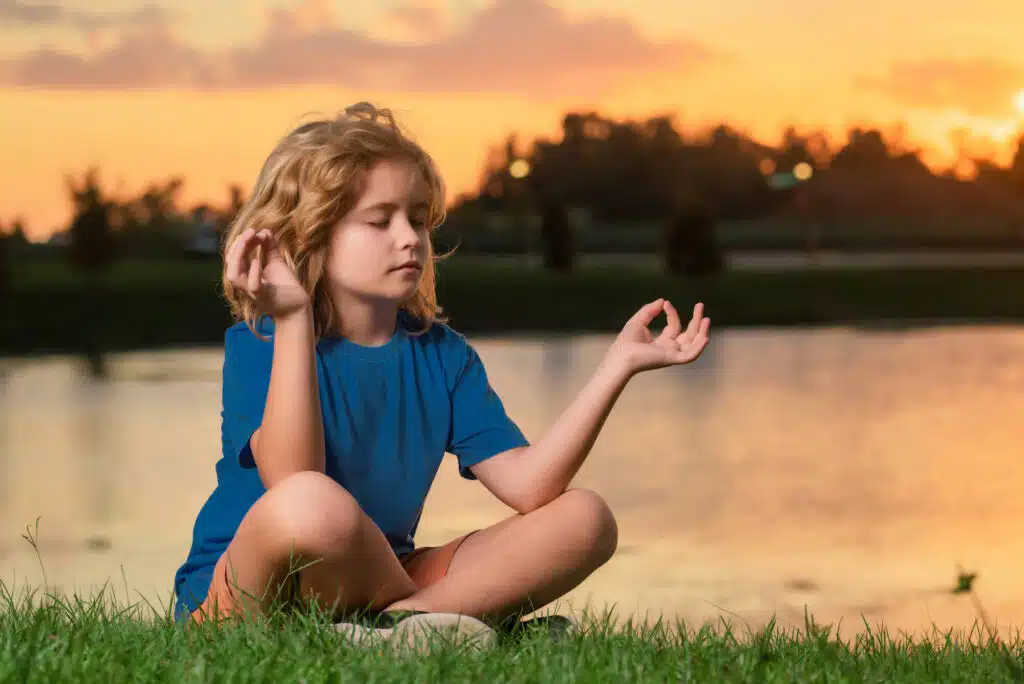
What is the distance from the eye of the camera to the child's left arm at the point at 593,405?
10.9ft

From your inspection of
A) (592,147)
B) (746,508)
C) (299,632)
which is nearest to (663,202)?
(592,147)

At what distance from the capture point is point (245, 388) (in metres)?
3.34

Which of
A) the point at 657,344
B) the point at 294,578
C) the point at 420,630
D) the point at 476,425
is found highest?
the point at 657,344

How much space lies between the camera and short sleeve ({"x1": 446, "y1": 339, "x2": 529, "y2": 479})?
3.57 metres

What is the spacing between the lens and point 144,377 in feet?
43.9

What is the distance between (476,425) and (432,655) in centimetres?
70

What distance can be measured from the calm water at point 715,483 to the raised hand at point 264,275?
3.46 ft

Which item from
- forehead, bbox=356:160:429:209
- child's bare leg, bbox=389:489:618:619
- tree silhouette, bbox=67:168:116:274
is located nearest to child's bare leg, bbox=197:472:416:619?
child's bare leg, bbox=389:489:618:619

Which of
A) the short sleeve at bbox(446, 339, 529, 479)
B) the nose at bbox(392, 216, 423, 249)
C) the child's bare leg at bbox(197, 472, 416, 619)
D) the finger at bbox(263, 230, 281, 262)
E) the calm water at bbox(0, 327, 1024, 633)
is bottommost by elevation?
the calm water at bbox(0, 327, 1024, 633)

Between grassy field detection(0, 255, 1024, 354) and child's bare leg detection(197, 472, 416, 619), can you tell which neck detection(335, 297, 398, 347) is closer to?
child's bare leg detection(197, 472, 416, 619)

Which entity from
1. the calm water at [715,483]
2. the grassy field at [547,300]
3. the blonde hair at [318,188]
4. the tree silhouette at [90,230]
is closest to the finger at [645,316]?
the blonde hair at [318,188]

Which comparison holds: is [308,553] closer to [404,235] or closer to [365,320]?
[365,320]

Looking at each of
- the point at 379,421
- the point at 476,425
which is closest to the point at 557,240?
the point at 476,425

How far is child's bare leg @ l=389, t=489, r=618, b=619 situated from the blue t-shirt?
18cm
